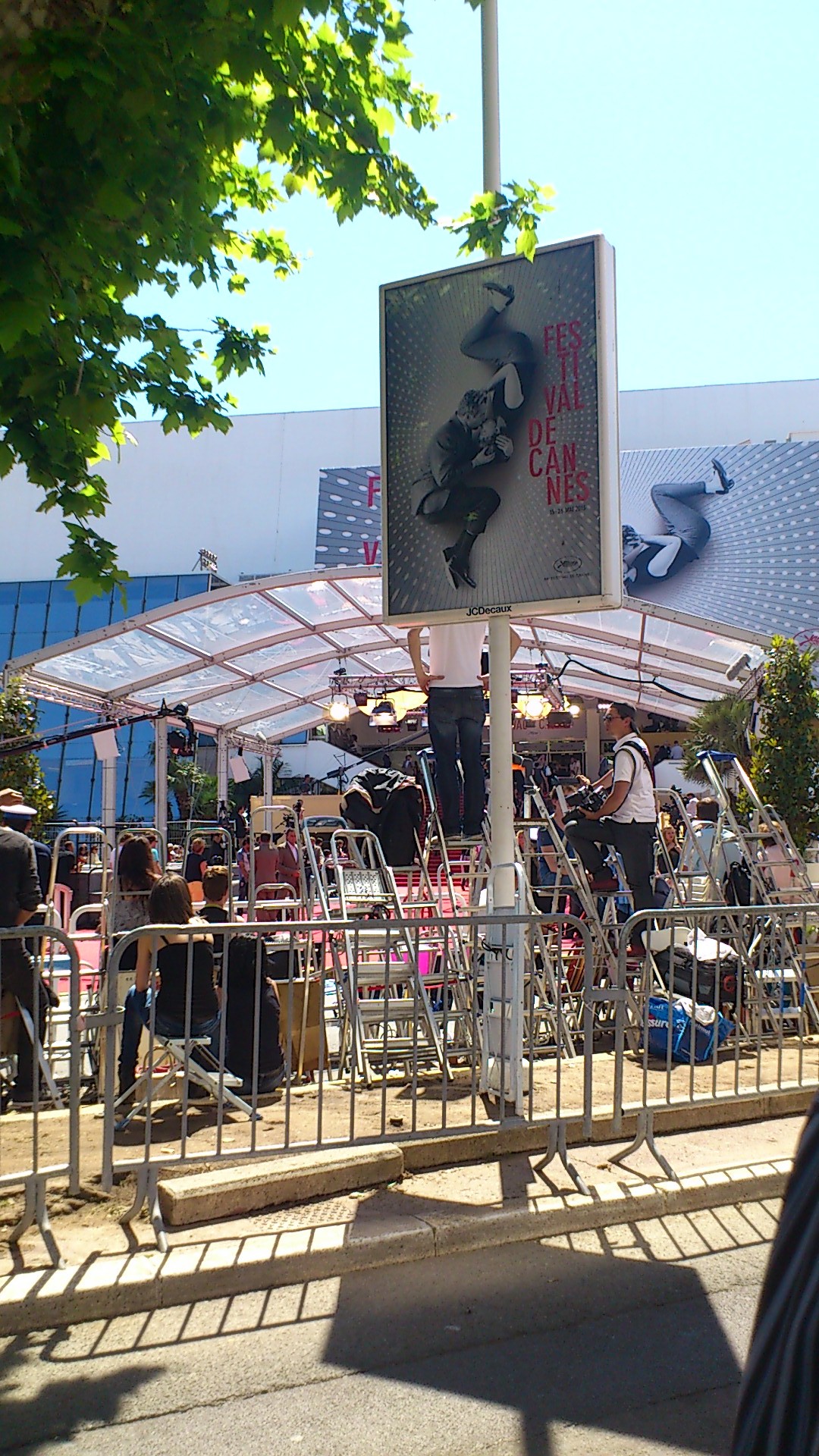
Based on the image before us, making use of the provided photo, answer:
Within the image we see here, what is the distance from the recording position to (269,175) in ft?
22.0

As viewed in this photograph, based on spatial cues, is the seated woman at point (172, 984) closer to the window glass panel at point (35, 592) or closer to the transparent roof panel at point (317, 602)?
the transparent roof panel at point (317, 602)

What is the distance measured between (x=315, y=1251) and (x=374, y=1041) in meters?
3.00

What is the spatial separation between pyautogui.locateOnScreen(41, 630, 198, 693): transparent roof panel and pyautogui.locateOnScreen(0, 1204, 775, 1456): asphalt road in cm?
1103

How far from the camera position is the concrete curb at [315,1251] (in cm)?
430

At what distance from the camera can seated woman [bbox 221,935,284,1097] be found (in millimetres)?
6980

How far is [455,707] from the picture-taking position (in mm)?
8766

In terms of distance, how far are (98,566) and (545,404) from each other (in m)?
2.52

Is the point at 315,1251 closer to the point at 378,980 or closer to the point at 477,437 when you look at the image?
the point at 378,980

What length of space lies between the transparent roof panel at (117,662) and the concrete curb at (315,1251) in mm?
10572

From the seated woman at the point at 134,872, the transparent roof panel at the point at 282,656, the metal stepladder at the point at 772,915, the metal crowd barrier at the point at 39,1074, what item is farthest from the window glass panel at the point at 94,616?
the seated woman at the point at 134,872

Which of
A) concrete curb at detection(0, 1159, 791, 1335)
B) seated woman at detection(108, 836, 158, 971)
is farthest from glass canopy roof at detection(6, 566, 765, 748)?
concrete curb at detection(0, 1159, 791, 1335)

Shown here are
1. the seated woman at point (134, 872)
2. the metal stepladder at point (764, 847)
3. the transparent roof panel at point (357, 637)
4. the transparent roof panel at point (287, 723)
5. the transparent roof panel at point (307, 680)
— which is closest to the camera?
the seated woman at point (134, 872)

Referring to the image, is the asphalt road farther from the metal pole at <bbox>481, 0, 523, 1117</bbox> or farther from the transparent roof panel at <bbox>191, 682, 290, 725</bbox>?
the transparent roof panel at <bbox>191, 682, 290, 725</bbox>

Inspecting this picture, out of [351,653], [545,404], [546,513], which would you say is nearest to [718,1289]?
[546,513]
